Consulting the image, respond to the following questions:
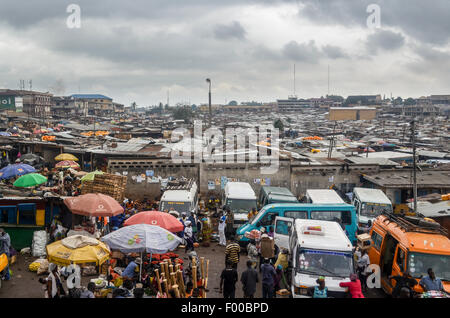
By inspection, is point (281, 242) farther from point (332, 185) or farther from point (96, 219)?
point (332, 185)

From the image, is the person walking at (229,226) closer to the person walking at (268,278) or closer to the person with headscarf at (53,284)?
the person walking at (268,278)

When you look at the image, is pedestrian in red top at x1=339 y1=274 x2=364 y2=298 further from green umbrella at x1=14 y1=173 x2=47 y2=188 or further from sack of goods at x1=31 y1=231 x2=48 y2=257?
green umbrella at x1=14 y1=173 x2=47 y2=188

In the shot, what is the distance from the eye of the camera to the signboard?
64.9 m

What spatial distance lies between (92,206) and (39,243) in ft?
6.60

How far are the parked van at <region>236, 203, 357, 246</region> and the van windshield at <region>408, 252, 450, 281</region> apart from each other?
4477mm

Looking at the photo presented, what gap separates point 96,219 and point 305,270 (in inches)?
306

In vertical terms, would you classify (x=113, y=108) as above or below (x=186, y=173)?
above

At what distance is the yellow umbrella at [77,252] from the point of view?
9.00 m

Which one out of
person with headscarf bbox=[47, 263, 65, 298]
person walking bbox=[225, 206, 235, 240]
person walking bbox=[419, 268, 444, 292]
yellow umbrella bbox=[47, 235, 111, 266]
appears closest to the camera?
person with headscarf bbox=[47, 263, 65, 298]

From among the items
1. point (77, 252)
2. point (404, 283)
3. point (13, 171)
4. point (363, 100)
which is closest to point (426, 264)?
point (404, 283)

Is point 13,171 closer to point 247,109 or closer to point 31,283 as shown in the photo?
point 31,283

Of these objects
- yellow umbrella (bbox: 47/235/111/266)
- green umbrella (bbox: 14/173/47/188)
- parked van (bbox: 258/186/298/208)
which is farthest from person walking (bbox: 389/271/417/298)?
green umbrella (bbox: 14/173/47/188)
